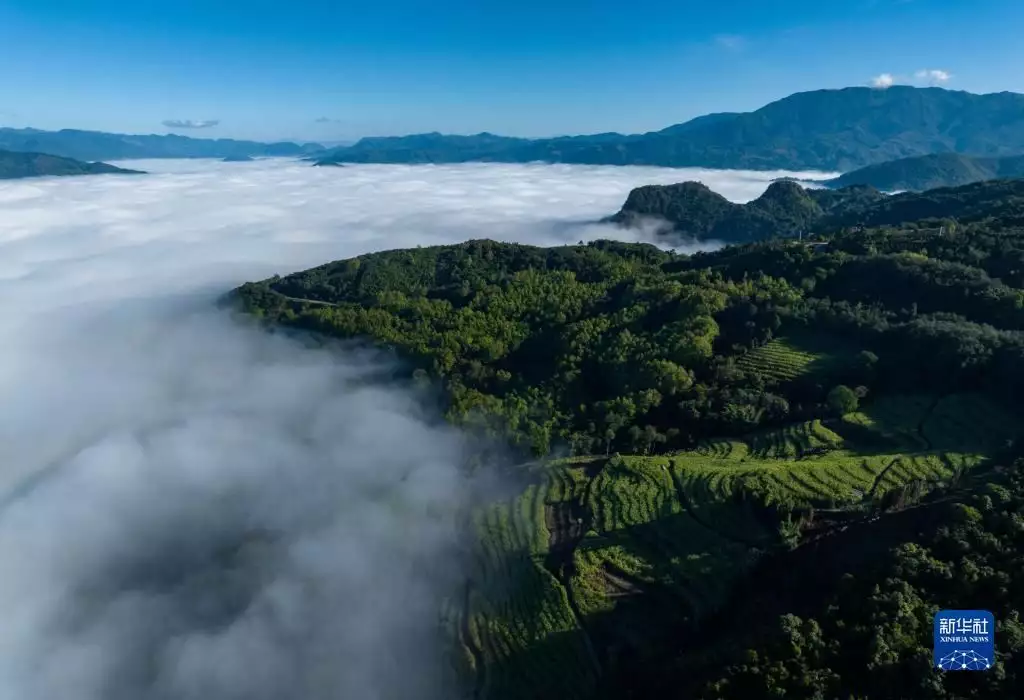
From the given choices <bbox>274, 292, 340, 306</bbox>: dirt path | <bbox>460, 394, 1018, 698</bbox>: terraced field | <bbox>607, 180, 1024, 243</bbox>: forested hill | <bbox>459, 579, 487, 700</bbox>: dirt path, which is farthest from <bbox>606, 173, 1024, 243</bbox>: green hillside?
<bbox>459, 579, 487, 700</bbox>: dirt path

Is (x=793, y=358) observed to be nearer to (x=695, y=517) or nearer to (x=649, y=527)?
(x=695, y=517)

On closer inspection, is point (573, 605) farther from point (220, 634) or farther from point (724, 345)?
point (724, 345)

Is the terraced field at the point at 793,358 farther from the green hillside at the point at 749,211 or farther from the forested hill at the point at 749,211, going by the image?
the forested hill at the point at 749,211

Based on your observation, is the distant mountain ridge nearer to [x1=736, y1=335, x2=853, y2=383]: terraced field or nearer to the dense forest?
the dense forest

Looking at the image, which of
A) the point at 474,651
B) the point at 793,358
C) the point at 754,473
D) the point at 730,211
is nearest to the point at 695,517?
the point at 754,473

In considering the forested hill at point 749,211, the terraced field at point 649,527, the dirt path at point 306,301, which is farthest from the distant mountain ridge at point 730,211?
the terraced field at point 649,527

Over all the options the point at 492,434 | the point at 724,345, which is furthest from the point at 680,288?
the point at 492,434
